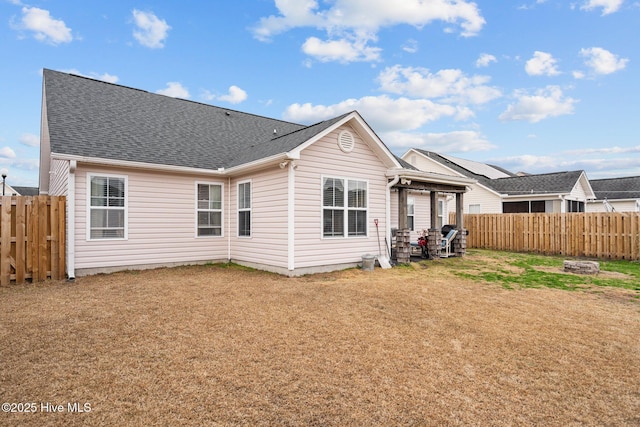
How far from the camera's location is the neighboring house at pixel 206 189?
880 cm

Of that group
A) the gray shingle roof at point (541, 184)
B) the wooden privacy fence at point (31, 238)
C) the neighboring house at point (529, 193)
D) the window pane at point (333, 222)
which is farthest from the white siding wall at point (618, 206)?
the wooden privacy fence at point (31, 238)

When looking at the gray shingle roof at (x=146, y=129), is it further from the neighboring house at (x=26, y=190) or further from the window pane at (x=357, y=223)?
the neighboring house at (x=26, y=190)

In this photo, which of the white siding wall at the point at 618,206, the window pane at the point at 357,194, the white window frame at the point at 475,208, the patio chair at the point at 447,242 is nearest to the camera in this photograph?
the window pane at the point at 357,194

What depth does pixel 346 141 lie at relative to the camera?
9.80 metres

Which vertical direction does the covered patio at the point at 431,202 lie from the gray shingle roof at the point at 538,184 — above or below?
below

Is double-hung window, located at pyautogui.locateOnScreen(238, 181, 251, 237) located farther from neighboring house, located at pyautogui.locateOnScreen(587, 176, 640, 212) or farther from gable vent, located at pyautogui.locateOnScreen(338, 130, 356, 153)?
neighboring house, located at pyautogui.locateOnScreen(587, 176, 640, 212)

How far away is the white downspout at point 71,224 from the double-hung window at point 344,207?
21.0 ft

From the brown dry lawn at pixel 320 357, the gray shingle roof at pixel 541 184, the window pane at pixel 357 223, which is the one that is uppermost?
the gray shingle roof at pixel 541 184

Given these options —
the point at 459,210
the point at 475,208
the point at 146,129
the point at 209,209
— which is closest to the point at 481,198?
the point at 475,208

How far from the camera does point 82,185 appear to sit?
8.73 metres

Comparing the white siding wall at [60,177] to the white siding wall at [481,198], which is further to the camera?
the white siding wall at [481,198]

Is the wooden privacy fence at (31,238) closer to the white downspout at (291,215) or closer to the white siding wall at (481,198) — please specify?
the white downspout at (291,215)

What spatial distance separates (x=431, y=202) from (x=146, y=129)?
1066 centimetres

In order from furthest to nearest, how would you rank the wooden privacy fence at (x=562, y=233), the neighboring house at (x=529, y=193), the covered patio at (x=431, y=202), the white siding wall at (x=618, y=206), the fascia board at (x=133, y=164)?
the white siding wall at (x=618, y=206) < the neighboring house at (x=529, y=193) < the wooden privacy fence at (x=562, y=233) < the covered patio at (x=431, y=202) < the fascia board at (x=133, y=164)
